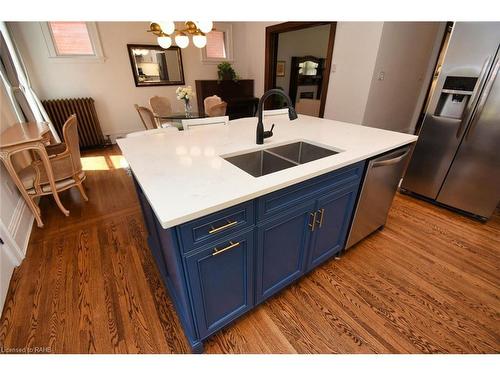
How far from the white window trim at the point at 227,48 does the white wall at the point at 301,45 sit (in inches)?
44.7

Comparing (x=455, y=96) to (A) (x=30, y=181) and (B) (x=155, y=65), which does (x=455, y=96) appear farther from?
(B) (x=155, y=65)

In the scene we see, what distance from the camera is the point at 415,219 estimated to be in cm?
223

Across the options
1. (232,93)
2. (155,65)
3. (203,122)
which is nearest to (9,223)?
(203,122)

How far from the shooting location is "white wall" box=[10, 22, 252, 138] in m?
3.59

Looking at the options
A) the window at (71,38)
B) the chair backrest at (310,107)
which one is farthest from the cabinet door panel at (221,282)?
the window at (71,38)

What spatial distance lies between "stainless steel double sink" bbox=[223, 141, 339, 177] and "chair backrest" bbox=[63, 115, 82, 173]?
5.76ft

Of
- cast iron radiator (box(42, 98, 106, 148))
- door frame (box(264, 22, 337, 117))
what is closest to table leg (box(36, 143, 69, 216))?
cast iron radiator (box(42, 98, 106, 148))

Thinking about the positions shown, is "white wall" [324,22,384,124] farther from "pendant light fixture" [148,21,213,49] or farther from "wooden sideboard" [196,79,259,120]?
"wooden sideboard" [196,79,259,120]

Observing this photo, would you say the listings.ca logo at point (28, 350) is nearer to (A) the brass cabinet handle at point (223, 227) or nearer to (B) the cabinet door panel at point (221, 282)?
(B) the cabinet door panel at point (221, 282)

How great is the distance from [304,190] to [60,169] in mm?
2401
